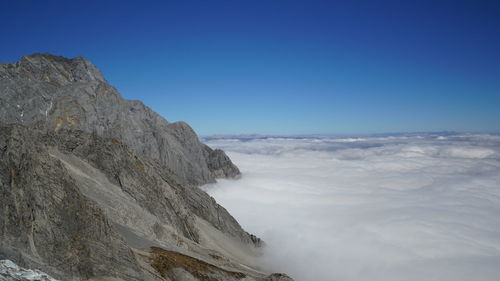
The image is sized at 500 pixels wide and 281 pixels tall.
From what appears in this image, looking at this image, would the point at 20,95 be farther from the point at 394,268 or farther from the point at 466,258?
the point at 466,258

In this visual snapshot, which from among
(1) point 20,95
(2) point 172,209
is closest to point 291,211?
(2) point 172,209

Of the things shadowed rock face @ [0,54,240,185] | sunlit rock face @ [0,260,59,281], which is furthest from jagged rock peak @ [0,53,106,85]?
sunlit rock face @ [0,260,59,281]

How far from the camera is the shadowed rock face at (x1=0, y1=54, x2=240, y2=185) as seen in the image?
232 feet

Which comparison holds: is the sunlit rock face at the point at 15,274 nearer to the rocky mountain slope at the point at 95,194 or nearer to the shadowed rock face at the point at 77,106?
the rocky mountain slope at the point at 95,194

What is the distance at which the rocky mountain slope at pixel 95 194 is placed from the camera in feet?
75.6

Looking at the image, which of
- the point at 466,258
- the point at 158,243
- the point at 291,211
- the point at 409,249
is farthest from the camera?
the point at 291,211

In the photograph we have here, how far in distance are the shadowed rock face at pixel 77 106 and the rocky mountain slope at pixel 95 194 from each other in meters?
0.28

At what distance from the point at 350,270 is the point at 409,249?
142ft

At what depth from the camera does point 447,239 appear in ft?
433

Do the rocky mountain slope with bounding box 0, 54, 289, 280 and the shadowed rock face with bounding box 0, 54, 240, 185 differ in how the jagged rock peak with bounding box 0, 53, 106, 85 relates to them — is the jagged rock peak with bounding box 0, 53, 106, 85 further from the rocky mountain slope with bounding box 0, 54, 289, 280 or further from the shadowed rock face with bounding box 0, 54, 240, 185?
the rocky mountain slope with bounding box 0, 54, 289, 280

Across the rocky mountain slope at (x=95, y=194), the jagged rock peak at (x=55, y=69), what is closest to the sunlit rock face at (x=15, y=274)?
the rocky mountain slope at (x=95, y=194)

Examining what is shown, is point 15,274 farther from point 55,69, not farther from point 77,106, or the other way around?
point 55,69

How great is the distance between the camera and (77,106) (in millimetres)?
75312

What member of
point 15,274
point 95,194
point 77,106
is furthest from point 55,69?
point 15,274
